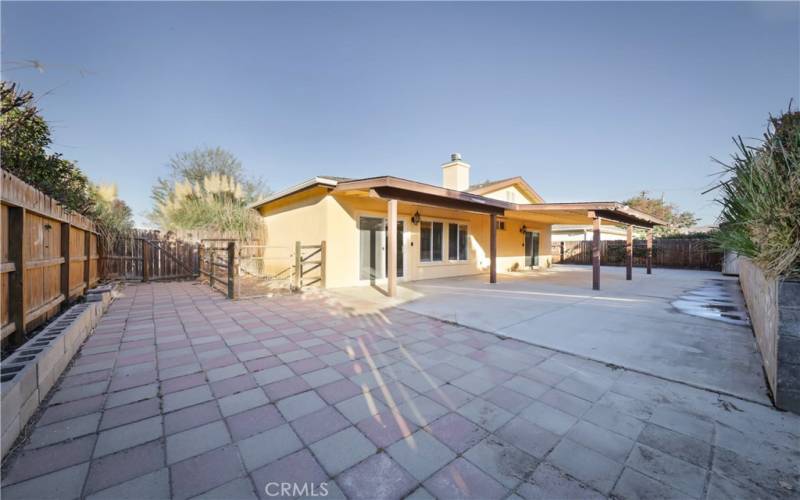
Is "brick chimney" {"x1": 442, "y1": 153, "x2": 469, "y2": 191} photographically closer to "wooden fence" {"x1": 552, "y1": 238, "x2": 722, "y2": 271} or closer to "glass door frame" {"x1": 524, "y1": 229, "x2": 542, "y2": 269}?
"glass door frame" {"x1": 524, "y1": 229, "x2": 542, "y2": 269}

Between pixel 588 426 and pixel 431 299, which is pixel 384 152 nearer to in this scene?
pixel 431 299

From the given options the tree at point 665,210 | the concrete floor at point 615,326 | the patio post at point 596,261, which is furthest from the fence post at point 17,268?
the tree at point 665,210

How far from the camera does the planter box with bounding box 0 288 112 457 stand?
5.32ft

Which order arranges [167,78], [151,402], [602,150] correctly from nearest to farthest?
1. [151,402]
2. [167,78]
3. [602,150]

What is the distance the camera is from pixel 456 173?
12.4m

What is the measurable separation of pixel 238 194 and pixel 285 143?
4.73m

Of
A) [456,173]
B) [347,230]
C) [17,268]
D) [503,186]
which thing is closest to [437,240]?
[347,230]

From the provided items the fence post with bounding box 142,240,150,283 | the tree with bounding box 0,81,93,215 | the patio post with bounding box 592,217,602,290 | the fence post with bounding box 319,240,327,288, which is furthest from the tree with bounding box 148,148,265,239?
the patio post with bounding box 592,217,602,290

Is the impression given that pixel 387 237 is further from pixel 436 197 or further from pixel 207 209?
pixel 207 209

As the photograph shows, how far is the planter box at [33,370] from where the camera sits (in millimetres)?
1620

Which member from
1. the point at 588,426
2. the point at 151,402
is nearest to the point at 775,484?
the point at 588,426

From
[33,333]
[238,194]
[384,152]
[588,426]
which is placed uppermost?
[384,152]

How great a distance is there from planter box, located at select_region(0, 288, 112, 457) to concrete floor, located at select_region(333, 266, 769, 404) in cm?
358

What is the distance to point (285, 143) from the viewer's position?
15562 mm
